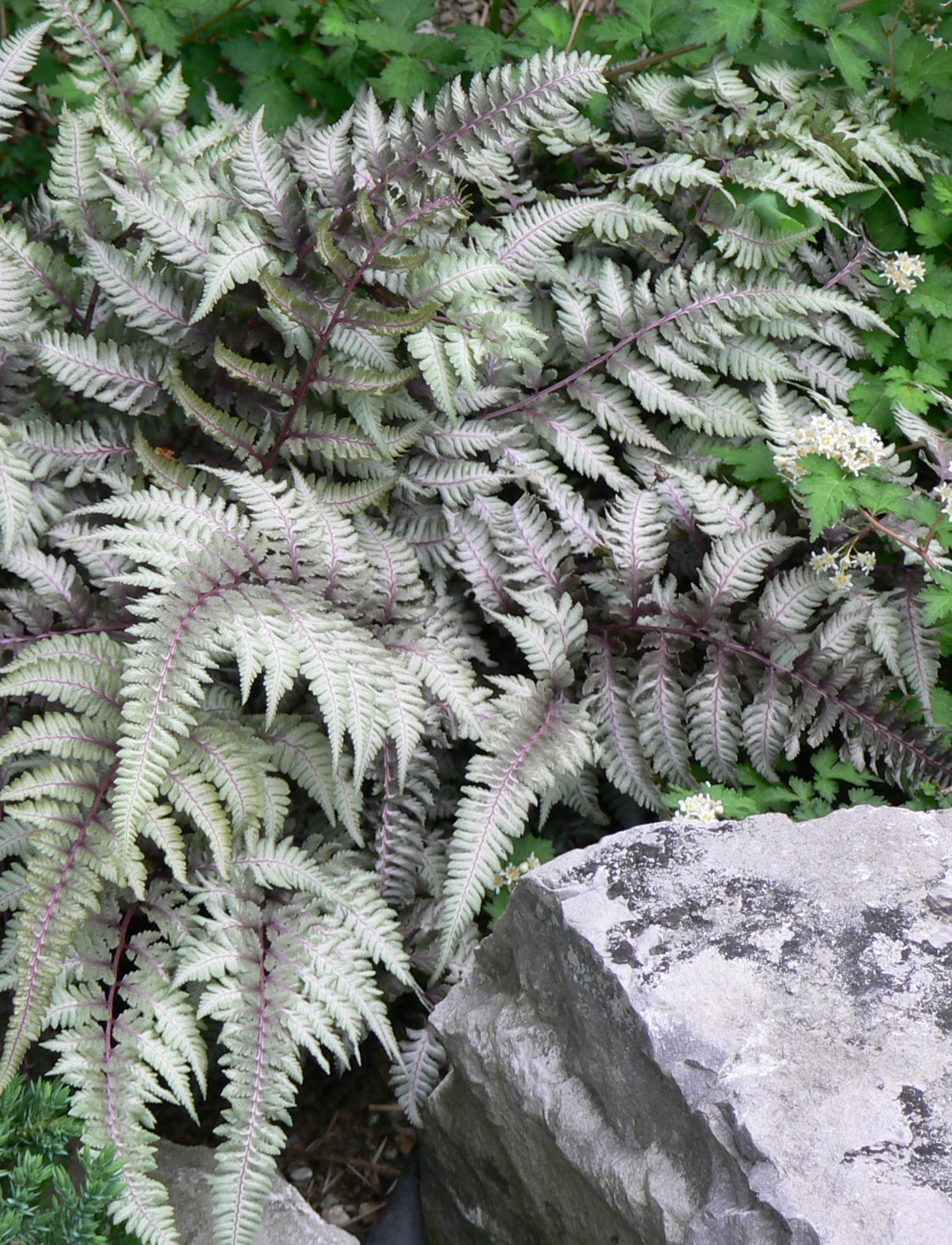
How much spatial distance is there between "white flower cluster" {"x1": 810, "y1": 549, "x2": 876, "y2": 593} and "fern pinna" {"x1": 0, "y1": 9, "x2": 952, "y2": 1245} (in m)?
0.03

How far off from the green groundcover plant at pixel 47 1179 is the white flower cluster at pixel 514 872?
3.15 ft

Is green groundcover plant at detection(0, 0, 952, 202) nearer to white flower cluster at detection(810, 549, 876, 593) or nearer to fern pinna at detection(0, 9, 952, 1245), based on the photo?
fern pinna at detection(0, 9, 952, 1245)

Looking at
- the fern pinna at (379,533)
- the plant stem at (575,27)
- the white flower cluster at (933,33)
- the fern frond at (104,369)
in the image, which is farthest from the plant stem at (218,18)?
the white flower cluster at (933,33)

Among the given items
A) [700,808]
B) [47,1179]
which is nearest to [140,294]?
[700,808]

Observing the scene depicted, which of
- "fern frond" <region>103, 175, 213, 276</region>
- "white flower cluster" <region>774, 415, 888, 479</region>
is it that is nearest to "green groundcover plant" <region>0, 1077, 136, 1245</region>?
"fern frond" <region>103, 175, 213, 276</region>

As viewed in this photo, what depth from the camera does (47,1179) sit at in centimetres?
184

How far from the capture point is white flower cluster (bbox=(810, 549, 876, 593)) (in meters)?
2.53

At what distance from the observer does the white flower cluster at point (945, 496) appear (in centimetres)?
253

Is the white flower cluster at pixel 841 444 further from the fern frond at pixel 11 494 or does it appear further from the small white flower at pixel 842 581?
the fern frond at pixel 11 494

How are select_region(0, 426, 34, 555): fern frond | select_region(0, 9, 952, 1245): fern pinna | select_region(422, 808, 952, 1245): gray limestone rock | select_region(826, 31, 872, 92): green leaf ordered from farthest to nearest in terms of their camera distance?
1. select_region(826, 31, 872, 92): green leaf
2. select_region(0, 426, 34, 555): fern frond
3. select_region(0, 9, 952, 1245): fern pinna
4. select_region(422, 808, 952, 1245): gray limestone rock

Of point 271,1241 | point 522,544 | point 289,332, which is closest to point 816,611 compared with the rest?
point 522,544

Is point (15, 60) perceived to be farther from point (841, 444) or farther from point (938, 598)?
point (938, 598)

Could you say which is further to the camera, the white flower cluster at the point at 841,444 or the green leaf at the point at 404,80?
the green leaf at the point at 404,80

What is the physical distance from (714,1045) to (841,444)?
142 centimetres
